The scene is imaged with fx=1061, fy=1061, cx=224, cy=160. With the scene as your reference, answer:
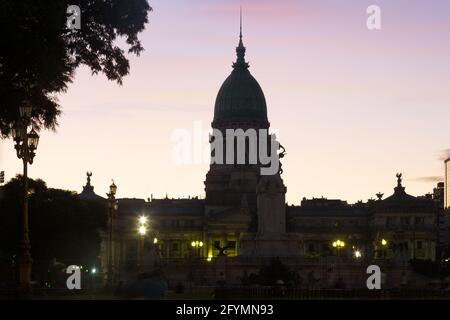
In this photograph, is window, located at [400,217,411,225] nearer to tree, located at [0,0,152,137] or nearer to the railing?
the railing

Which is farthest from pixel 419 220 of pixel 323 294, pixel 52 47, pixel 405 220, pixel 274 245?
pixel 52 47

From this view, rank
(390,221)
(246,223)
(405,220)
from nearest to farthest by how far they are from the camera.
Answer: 1. (246,223)
2. (390,221)
3. (405,220)

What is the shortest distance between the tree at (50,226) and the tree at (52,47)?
57985mm

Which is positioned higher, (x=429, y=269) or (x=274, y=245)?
(x=274, y=245)

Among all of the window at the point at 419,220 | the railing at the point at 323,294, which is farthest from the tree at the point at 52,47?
the window at the point at 419,220

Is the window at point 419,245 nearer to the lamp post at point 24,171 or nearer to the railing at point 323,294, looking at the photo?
the railing at point 323,294

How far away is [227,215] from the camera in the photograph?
18162 cm

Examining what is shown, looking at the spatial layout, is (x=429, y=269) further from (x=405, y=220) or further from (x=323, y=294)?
(x=323, y=294)

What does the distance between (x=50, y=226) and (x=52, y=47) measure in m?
69.0

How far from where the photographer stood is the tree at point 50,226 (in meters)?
103

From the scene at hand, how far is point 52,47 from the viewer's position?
39.4 meters

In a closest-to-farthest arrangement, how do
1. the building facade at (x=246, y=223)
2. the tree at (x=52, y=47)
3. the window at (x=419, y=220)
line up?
the tree at (x=52, y=47), the building facade at (x=246, y=223), the window at (x=419, y=220)
